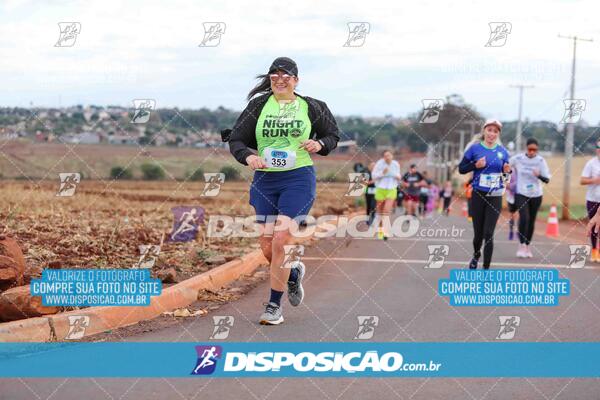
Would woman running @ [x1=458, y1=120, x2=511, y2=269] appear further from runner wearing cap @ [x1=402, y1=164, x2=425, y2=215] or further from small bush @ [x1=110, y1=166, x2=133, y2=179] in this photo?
small bush @ [x1=110, y1=166, x2=133, y2=179]

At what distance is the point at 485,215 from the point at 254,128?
455 centimetres

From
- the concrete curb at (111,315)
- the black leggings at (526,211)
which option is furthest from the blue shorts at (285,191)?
the black leggings at (526,211)

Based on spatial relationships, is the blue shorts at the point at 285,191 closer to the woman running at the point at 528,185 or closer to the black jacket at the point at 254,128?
the black jacket at the point at 254,128

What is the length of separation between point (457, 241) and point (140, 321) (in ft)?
37.7

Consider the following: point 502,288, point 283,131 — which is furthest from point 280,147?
point 502,288

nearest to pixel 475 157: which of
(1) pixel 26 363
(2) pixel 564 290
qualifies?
(2) pixel 564 290

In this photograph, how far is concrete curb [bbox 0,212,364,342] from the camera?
6414 millimetres

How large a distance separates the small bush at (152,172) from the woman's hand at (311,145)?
36590mm

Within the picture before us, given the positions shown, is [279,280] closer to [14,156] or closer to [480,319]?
[480,319]

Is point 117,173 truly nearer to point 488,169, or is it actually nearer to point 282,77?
point 488,169

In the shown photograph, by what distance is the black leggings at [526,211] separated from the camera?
44.9 feet

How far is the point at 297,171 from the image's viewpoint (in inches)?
283

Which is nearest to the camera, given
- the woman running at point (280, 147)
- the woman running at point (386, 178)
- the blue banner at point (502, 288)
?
the woman running at point (280, 147)

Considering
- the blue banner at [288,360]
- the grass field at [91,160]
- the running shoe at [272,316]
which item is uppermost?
the blue banner at [288,360]
